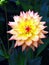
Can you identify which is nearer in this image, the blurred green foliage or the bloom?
the bloom

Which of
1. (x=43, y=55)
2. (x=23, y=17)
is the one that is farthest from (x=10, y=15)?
(x=23, y=17)

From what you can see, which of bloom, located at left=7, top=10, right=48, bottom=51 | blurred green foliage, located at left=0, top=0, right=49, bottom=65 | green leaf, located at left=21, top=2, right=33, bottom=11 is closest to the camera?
bloom, located at left=7, top=10, right=48, bottom=51

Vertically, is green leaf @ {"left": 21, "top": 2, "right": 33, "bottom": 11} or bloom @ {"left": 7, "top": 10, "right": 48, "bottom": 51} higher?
green leaf @ {"left": 21, "top": 2, "right": 33, "bottom": 11}

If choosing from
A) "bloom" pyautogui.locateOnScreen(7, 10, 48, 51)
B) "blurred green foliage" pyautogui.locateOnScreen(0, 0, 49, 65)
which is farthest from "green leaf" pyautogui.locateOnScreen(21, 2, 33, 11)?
"bloom" pyautogui.locateOnScreen(7, 10, 48, 51)

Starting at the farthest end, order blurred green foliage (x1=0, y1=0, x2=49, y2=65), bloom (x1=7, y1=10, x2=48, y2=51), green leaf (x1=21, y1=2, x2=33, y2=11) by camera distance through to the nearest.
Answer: green leaf (x1=21, y1=2, x2=33, y2=11)
blurred green foliage (x1=0, y1=0, x2=49, y2=65)
bloom (x1=7, y1=10, x2=48, y2=51)

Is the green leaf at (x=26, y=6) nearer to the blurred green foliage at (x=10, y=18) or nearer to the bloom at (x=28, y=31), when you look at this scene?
the blurred green foliage at (x=10, y=18)

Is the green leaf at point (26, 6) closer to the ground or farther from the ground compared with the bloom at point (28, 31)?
farther from the ground

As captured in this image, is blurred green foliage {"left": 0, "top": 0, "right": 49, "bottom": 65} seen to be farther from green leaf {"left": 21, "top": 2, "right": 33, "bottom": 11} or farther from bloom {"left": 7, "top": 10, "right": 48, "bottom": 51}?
bloom {"left": 7, "top": 10, "right": 48, "bottom": 51}

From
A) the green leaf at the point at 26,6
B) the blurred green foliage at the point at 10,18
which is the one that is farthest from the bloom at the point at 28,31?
the green leaf at the point at 26,6

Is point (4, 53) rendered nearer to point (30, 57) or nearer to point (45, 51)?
point (30, 57)
